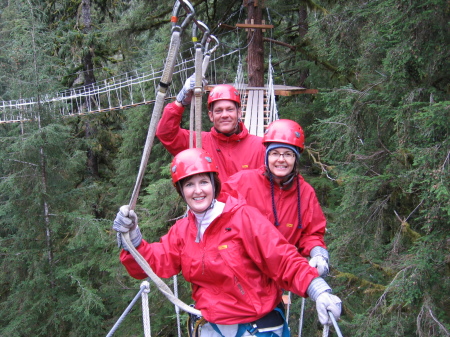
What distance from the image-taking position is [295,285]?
5.49ft

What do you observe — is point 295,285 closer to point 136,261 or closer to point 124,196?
point 136,261

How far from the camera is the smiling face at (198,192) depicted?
1838 mm

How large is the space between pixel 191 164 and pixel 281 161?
1.72 feet

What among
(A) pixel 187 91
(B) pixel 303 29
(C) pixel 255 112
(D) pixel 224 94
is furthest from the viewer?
(B) pixel 303 29

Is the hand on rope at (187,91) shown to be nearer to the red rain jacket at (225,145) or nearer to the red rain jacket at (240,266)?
the red rain jacket at (225,145)

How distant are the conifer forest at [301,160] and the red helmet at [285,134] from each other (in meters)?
1.01

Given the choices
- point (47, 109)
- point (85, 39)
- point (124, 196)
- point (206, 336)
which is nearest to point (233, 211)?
point (206, 336)

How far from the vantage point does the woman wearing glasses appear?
2.14m

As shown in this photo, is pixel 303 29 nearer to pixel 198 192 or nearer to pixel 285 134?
pixel 285 134

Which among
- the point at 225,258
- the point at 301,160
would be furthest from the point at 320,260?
the point at 301,160

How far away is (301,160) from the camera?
704 centimetres

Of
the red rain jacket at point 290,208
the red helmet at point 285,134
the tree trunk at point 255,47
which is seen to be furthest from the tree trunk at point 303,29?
the red rain jacket at point 290,208

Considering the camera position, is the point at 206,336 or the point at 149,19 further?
the point at 149,19

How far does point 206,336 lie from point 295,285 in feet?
1.66
